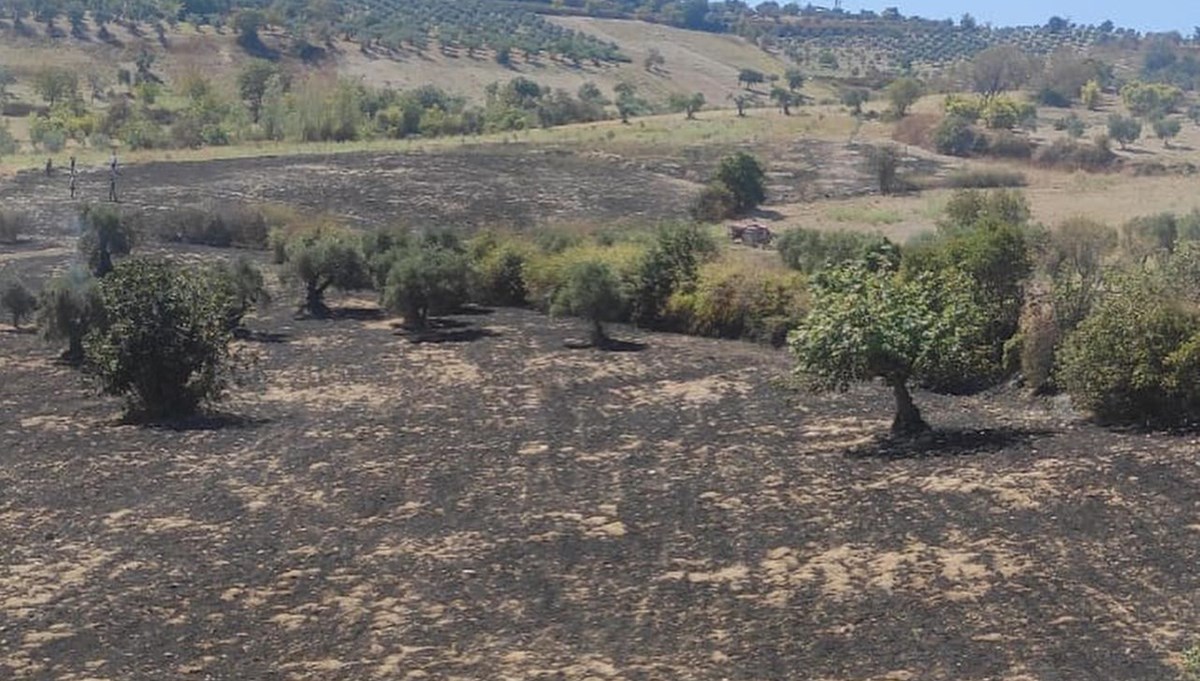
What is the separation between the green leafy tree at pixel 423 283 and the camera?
41.1m

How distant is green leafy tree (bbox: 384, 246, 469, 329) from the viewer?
41.1 meters

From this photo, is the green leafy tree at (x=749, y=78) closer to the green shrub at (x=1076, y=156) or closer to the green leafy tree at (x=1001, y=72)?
the green leafy tree at (x=1001, y=72)

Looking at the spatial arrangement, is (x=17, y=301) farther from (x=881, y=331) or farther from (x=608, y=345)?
(x=881, y=331)

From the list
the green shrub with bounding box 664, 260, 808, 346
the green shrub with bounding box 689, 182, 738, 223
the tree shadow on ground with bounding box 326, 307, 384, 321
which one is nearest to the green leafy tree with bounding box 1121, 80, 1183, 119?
the green shrub with bounding box 689, 182, 738, 223

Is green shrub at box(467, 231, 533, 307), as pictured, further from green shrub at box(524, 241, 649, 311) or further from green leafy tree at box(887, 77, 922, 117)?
green leafy tree at box(887, 77, 922, 117)

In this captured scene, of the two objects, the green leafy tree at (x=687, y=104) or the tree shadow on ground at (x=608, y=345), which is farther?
the green leafy tree at (x=687, y=104)

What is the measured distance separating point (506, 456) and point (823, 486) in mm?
6002

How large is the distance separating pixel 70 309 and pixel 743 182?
39270mm

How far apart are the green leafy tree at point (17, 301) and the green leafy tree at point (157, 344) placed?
11436mm

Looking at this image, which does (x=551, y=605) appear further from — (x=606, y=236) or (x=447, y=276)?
(x=606, y=236)

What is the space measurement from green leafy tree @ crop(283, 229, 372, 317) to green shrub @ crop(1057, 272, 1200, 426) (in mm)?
25120

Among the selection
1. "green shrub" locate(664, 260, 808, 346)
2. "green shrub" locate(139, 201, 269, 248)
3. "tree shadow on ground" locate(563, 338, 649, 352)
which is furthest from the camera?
Answer: "green shrub" locate(139, 201, 269, 248)

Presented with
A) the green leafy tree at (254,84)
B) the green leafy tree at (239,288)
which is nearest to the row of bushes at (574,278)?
the green leafy tree at (239,288)

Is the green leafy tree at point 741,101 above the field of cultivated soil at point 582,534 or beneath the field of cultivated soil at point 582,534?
above
